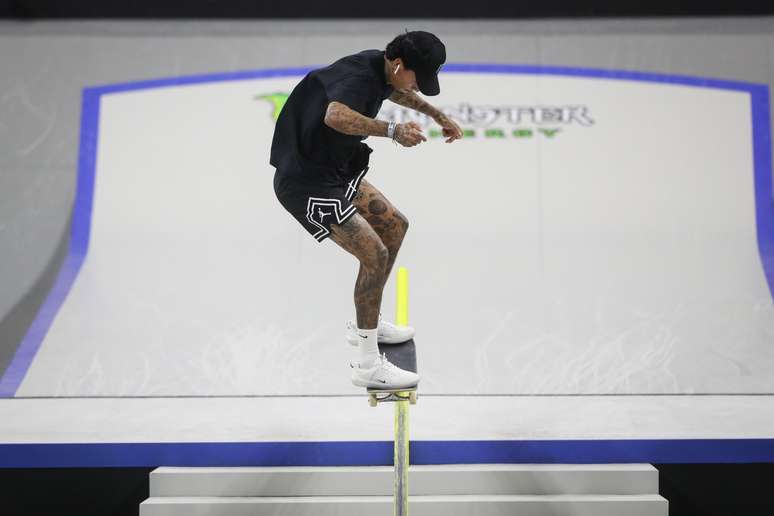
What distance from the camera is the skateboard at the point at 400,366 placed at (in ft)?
7.00

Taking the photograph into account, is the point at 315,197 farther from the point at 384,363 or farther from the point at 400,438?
the point at 400,438

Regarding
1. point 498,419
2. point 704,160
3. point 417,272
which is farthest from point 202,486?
point 704,160

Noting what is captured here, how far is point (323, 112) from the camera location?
2193 mm

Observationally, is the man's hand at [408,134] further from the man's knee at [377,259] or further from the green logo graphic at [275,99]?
the green logo graphic at [275,99]

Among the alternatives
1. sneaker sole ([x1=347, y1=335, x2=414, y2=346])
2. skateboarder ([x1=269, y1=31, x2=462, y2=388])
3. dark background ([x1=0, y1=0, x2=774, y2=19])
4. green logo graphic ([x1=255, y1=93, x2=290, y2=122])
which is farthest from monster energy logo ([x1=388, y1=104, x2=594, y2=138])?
sneaker sole ([x1=347, y1=335, x2=414, y2=346])

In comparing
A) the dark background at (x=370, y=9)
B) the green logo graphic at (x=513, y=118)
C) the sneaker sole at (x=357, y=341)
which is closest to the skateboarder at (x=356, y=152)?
the sneaker sole at (x=357, y=341)

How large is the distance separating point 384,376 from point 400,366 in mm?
169

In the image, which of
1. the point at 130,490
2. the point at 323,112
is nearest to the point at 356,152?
the point at 323,112

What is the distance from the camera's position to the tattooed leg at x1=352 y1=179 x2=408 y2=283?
2441 millimetres

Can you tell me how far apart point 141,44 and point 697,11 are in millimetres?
5338

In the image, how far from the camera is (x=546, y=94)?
5.57 meters

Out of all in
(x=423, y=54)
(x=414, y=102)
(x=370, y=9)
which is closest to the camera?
(x=423, y=54)

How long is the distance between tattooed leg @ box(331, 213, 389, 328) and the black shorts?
0.12ft

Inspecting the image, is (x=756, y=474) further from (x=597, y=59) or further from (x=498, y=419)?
(x=597, y=59)
